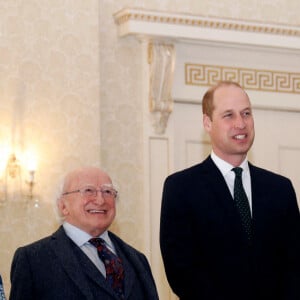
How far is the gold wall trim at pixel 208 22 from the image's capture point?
667 cm

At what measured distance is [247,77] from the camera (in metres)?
7.32

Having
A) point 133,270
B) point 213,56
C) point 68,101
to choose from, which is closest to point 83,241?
point 133,270

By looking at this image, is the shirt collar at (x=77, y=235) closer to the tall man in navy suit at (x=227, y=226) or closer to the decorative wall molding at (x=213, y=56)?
the tall man in navy suit at (x=227, y=226)

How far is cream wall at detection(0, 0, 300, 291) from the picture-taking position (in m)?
6.26

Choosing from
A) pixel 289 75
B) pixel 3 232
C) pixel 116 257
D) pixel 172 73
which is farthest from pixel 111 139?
pixel 116 257

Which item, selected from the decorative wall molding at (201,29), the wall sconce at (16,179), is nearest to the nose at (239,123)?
the wall sconce at (16,179)

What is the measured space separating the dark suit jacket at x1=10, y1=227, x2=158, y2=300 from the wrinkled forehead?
0.69 ft

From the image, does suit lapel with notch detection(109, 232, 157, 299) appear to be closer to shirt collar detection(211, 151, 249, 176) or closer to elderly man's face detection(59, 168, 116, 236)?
elderly man's face detection(59, 168, 116, 236)

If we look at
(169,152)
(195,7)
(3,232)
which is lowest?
(3,232)

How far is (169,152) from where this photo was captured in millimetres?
6871

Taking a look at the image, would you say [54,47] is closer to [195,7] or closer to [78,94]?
[78,94]

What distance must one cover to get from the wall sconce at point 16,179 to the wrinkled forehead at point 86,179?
229 centimetres

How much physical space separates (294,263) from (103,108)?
322 centimetres

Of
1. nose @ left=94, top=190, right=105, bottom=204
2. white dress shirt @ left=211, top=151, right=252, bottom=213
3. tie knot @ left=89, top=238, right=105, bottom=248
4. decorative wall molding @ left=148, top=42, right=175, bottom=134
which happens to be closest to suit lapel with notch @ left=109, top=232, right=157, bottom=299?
tie knot @ left=89, top=238, right=105, bottom=248
